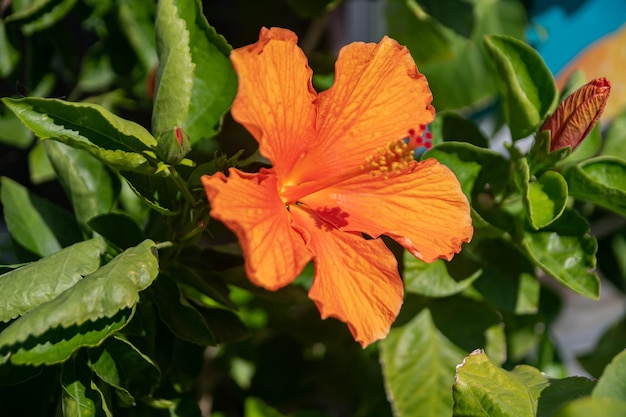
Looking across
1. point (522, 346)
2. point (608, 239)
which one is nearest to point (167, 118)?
point (522, 346)

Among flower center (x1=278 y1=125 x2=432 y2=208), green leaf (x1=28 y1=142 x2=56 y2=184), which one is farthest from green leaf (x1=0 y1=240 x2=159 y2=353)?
green leaf (x1=28 y1=142 x2=56 y2=184)

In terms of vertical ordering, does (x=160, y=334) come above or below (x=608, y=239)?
above

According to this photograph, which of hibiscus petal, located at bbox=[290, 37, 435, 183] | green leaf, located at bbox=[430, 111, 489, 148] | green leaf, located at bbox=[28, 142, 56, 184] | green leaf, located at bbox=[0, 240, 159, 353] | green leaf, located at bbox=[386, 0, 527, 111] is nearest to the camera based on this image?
green leaf, located at bbox=[0, 240, 159, 353]

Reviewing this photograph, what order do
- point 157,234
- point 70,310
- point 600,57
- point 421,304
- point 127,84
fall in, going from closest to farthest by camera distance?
point 70,310 → point 157,234 → point 421,304 → point 127,84 → point 600,57

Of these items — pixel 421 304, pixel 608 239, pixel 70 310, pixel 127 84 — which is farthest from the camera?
Answer: pixel 608 239

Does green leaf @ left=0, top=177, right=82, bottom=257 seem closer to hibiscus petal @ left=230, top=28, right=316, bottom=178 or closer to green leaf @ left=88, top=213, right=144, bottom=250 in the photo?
green leaf @ left=88, top=213, right=144, bottom=250

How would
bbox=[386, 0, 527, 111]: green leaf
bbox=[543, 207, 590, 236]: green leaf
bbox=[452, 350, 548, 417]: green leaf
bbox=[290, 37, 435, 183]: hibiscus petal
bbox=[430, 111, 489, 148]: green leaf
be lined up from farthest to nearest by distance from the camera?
bbox=[386, 0, 527, 111]: green leaf, bbox=[430, 111, 489, 148]: green leaf, bbox=[543, 207, 590, 236]: green leaf, bbox=[290, 37, 435, 183]: hibiscus petal, bbox=[452, 350, 548, 417]: green leaf

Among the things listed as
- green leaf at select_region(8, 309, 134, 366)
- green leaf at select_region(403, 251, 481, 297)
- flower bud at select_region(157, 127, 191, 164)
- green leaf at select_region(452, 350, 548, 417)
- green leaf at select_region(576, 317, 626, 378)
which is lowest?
green leaf at select_region(576, 317, 626, 378)

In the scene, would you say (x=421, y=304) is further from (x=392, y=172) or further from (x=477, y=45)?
(x=477, y=45)
